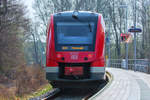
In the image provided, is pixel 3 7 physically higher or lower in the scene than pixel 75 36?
higher

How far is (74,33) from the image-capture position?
1317 centimetres

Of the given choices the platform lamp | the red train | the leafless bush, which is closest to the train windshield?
the red train

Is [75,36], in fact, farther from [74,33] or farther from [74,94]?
[74,94]

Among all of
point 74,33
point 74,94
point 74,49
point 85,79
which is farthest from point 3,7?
point 85,79

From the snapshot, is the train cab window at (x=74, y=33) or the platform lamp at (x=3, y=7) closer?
the train cab window at (x=74, y=33)

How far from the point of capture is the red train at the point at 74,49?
1268 centimetres

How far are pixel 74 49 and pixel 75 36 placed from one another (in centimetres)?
62

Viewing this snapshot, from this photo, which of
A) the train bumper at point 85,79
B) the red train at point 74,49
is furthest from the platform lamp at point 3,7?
the train bumper at point 85,79

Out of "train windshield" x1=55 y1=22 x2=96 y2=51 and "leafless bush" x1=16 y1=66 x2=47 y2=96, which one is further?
"leafless bush" x1=16 y1=66 x2=47 y2=96

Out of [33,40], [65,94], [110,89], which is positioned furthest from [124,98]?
[33,40]

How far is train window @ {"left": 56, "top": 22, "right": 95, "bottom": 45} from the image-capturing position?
42.8ft

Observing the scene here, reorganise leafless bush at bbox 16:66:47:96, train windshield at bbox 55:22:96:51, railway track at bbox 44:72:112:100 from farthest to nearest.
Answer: leafless bush at bbox 16:66:47:96, railway track at bbox 44:72:112:100, train windshield at bbox 55:22:96:51

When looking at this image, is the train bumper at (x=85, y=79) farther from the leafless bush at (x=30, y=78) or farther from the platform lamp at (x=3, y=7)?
the platform lamp at (x=3, y=7)

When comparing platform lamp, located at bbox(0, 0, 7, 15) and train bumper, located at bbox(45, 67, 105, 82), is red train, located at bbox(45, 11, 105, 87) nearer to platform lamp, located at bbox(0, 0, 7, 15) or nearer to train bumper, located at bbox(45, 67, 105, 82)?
train bumper, located at bbox(45, 67, 105, 82)
